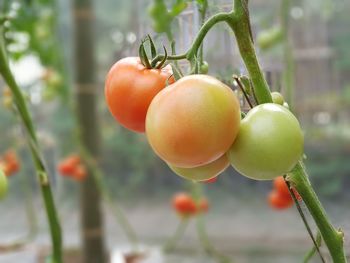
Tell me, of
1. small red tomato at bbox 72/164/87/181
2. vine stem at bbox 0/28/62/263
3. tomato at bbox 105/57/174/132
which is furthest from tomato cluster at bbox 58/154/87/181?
tomato at bbox 105/57/174/132

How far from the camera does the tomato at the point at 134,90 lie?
21 cm

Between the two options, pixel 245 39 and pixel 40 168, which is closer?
pixel 245 39

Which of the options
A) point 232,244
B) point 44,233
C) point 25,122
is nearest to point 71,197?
point 44,233

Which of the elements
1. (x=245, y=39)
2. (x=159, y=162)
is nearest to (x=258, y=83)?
(x=245, y=39)

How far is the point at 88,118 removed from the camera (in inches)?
40.9

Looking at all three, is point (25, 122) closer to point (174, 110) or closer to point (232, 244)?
point (174, 110)

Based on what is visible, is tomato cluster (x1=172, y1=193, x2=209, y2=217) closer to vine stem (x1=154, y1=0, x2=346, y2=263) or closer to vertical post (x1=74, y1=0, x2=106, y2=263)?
vertical post (x1=74, y1=0, x2=106, y2=263)

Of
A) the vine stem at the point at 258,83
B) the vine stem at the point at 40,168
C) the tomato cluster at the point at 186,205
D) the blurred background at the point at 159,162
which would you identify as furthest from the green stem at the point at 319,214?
the blurred background at the point at 159,162

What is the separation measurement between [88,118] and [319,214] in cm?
88

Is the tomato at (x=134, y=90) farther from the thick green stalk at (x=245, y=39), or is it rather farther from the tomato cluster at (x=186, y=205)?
the tomato cluster at (x=186, y=205)

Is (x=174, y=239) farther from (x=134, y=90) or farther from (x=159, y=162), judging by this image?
(x=134, y=90)

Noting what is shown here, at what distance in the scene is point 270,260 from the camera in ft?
4.68

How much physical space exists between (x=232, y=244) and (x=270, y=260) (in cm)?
17

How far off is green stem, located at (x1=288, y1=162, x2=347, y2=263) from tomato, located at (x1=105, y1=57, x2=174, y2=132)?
7 cm
